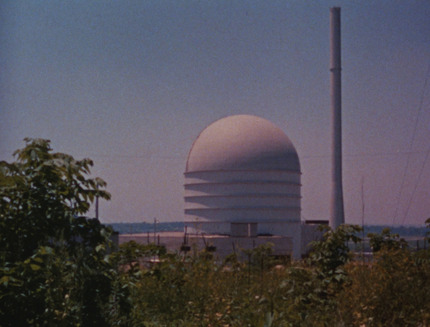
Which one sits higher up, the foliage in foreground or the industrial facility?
the industrial facility

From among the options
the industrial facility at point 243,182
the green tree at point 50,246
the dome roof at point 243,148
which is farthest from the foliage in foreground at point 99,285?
the dome roof at point 243,148

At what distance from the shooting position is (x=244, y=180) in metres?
35.2

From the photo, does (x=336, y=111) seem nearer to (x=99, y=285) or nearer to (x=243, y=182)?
(x=243, y=182)

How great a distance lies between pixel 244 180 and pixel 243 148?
80.6 inches

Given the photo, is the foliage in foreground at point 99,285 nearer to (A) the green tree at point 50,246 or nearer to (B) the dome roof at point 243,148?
(A) the green tree at point 50,246

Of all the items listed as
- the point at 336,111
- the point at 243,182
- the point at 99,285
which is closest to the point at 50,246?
the point at 99,285

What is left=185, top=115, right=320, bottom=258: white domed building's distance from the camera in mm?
35281

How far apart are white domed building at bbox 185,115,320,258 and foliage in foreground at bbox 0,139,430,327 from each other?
28483mm

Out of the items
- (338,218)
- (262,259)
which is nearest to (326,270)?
(262,259)

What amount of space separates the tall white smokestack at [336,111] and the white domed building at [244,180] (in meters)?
4.96

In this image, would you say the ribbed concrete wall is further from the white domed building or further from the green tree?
the green tree

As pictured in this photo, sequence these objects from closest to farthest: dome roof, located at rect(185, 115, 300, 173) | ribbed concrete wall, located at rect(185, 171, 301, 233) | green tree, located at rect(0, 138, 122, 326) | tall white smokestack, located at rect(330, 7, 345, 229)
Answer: green tree, located at rect(0, 138, 122, 326)
dome roof, located at rect(185, 115, 300, 173)
ribbed concrete wall, located at rect(185, 171, 301, 233)
tall white smokestack, located at rect(330, 7, 345, 229)

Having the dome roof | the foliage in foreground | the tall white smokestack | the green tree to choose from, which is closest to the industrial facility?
the dome roof

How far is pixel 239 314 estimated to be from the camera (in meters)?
5.32
